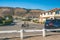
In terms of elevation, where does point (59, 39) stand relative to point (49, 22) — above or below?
below

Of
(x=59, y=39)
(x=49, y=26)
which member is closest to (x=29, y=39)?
(x=59, y=39)

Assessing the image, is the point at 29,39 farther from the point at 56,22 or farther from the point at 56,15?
the point at 56,15

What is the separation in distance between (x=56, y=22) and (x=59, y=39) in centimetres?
616

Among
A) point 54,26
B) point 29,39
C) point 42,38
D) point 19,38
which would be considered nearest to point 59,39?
point 42,38

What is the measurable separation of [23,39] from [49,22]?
653 centimetres

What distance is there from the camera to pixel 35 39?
41.4 feet

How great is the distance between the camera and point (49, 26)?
717 inches

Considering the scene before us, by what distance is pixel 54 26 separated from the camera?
59.1 ft

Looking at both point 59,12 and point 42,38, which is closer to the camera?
point 42,38

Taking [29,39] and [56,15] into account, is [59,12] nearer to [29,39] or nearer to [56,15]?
[56,15]

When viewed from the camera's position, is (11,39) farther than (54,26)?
No

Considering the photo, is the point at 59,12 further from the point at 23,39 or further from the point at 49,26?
the point at 23,39

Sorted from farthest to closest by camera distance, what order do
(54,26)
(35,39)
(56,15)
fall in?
(56,15), (54,26), (35,39)

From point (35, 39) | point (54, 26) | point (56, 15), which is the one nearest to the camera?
point (35, 39)
